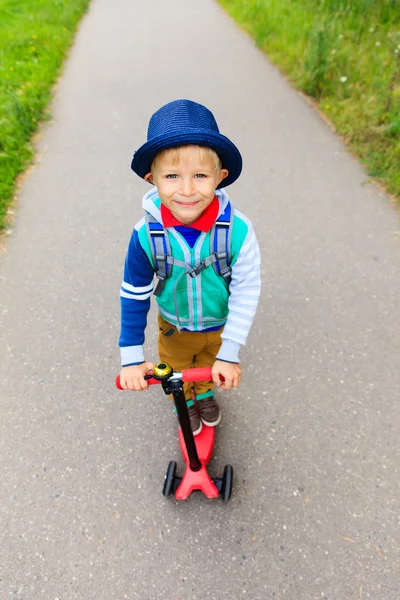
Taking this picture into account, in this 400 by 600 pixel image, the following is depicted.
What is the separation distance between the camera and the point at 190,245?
4.87 ft

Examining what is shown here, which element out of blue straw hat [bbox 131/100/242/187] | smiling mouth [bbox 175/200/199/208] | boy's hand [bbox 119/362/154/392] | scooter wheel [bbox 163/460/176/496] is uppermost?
blue straw hat [bbox 131/100/242/187]

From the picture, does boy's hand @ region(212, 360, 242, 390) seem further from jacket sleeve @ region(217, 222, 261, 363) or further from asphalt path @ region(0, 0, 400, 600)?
asphalt path @ region(0, 0, 400, 600)

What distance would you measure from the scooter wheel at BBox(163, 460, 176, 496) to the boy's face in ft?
4.16

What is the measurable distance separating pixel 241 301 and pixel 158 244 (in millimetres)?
388

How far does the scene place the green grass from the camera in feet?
14.0

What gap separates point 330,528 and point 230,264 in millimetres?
1310

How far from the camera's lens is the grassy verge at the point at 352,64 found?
4008 millimetres

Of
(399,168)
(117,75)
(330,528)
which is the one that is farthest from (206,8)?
(330,528)

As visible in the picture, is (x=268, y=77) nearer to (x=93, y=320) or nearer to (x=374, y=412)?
(x=93, y=320)

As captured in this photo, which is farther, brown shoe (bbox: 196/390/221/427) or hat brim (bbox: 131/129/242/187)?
brown shoe (bbox: 196/390/221/427)

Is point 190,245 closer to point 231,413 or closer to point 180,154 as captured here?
point 180,154

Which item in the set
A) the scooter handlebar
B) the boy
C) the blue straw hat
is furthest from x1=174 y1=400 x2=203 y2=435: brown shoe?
the blue straw hat

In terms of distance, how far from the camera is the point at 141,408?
91.7 inches

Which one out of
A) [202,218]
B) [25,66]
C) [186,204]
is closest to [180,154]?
[186,204]
